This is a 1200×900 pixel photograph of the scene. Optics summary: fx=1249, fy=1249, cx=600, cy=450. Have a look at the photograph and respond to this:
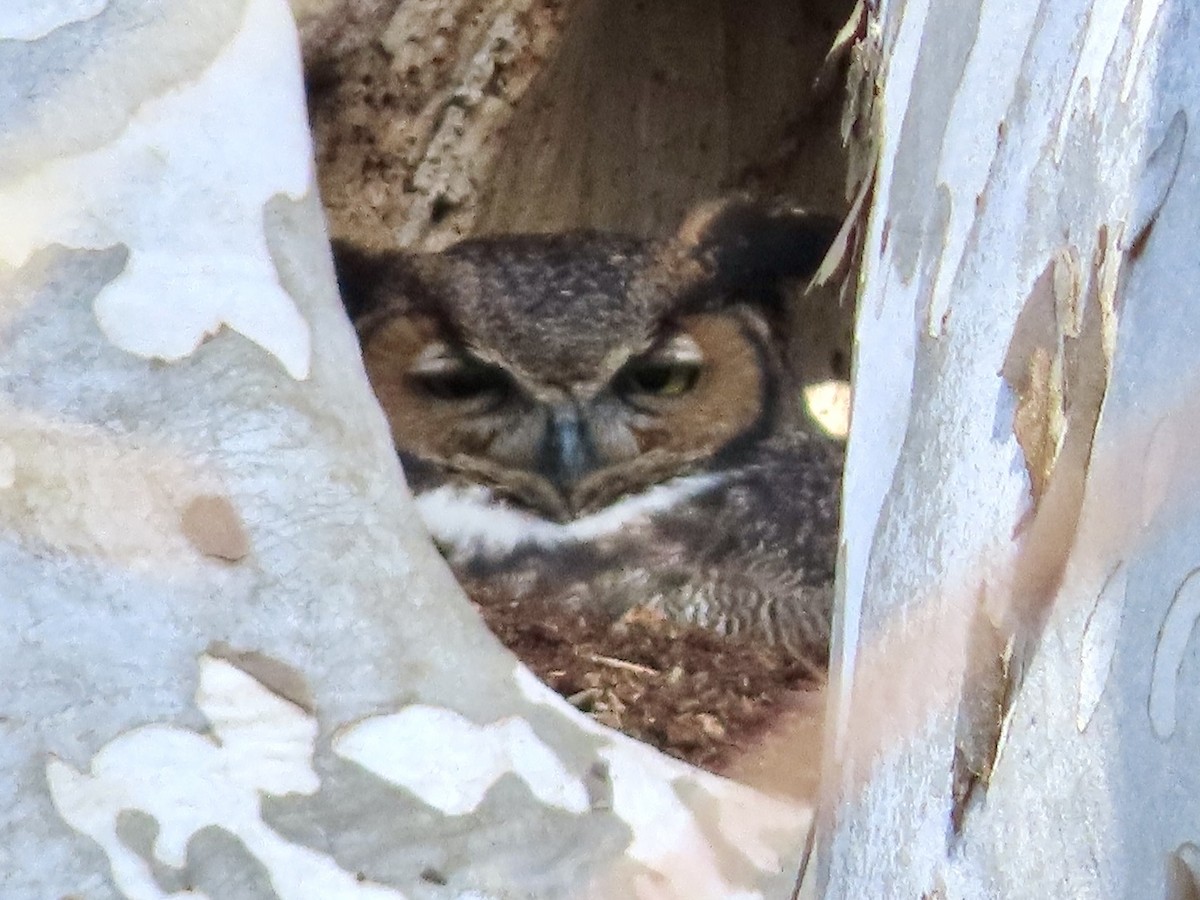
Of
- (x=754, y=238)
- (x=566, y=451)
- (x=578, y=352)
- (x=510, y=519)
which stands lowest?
(x=510, y=519)

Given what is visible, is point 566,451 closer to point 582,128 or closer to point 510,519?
point 510,519

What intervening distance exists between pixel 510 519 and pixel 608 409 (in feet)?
0.66

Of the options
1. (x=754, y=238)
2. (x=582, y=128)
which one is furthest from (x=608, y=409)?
(x=582, y=128)

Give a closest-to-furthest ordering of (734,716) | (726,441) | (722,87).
Result: (734,716) → (726,441) → (722,87)

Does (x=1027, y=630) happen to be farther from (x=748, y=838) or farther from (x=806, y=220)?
(x=806, y=220)

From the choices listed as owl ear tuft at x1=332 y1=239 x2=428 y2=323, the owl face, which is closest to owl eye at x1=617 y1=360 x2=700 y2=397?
the owl face

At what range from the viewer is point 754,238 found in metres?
1.71

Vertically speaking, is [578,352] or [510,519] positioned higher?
[578,352]

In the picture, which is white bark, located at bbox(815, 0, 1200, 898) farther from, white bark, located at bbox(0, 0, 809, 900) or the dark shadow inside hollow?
the dark shadow inside hollow

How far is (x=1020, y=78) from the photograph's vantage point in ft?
2.41

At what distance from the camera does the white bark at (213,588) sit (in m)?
0.84

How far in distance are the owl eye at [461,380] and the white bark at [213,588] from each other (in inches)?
27.7

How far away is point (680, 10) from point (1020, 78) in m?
1.43

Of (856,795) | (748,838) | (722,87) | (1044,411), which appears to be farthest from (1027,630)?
(722,87)
